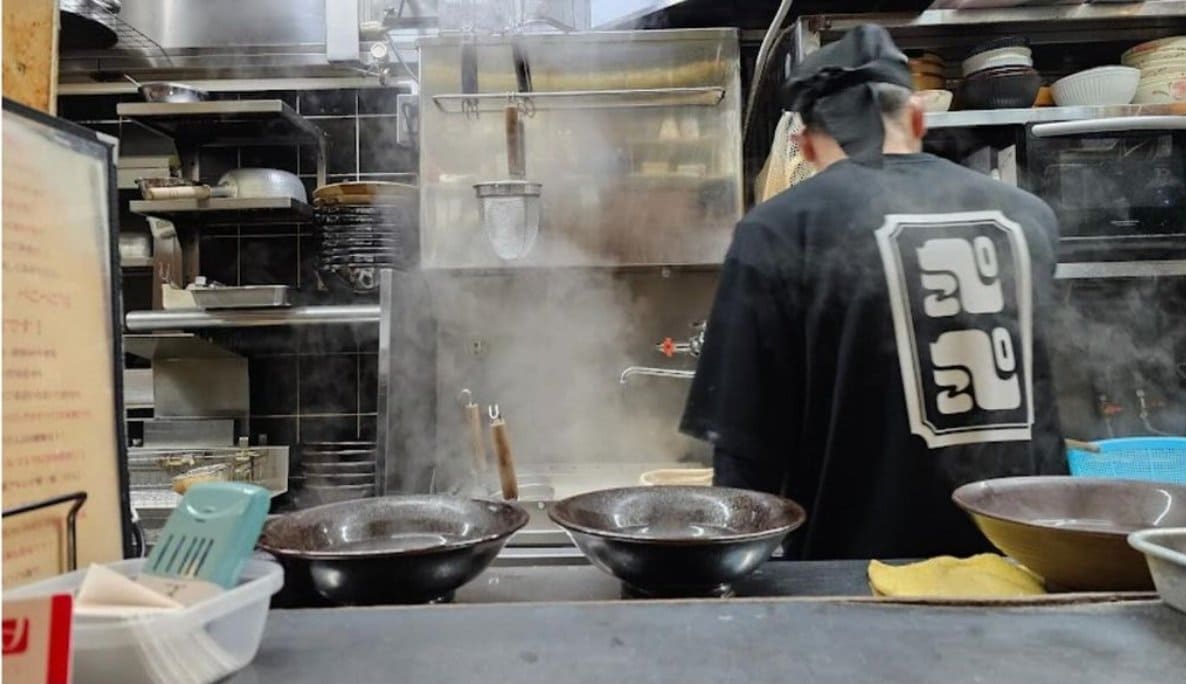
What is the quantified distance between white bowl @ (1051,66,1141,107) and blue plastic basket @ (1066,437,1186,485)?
98cm

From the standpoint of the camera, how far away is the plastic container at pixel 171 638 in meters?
0.64

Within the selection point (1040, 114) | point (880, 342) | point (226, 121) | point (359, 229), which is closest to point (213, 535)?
point (880, 342)

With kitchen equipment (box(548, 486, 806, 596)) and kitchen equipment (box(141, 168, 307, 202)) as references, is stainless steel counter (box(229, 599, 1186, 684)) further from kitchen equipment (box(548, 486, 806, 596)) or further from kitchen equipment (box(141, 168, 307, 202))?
kitchen equipment (box(141, 168, 307, 202))

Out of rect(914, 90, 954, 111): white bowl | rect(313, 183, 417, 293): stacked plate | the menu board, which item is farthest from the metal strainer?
the menu board

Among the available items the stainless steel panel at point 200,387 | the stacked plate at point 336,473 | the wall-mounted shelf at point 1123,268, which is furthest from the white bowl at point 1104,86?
the stainless steel panel at point 200,387

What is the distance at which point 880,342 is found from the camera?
1.57 meters

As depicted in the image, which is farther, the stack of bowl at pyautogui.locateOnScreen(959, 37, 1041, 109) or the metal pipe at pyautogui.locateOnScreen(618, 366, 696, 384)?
the metal pipe at pyautogui.locateOnScreen(618, 366, 696, 384)

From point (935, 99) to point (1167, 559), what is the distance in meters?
1.88

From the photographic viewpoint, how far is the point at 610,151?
2.86 metres

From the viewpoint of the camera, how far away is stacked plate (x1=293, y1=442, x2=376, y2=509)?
2842 mm

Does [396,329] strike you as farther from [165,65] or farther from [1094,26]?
[1094,26]

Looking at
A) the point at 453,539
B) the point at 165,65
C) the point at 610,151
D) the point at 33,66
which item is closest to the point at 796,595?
the point at 453,539

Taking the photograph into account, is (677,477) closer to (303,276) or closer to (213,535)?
(303,276)

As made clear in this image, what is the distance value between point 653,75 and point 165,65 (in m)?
1.95
